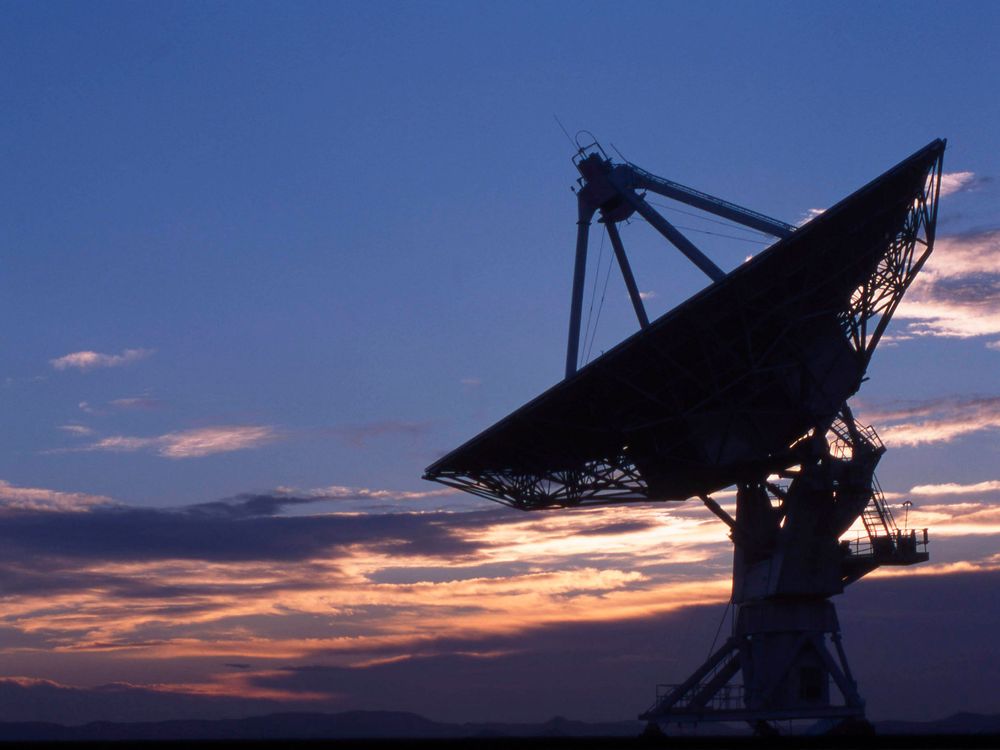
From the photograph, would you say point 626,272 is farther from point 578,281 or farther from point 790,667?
point 790,667

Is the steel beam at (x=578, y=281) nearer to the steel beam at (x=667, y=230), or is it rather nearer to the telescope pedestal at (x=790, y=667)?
the steel beam at (x=667, y=230)

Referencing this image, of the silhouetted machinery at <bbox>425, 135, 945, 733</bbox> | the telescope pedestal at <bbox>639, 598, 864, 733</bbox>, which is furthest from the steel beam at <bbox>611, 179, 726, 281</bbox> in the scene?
the telescope pedestal at <bbox>639, 598, 864, 733</bbox>

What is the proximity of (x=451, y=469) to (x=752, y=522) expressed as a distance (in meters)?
9.73

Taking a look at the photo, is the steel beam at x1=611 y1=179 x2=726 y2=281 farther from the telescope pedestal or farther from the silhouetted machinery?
the telescope pedestal

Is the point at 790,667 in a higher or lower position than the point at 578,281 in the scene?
lower

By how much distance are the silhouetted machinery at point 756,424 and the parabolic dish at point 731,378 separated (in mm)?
57

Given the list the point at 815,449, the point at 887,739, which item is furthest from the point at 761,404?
the point at 887,739

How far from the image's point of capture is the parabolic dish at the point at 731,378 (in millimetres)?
35188

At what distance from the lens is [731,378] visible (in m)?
37.6

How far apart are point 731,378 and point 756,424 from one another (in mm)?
2558

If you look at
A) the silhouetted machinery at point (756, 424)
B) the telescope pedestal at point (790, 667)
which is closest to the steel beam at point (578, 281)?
the silhouetted machinery at point (756, 424)

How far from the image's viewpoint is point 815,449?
39.7 meters

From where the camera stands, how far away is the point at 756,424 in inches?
1554

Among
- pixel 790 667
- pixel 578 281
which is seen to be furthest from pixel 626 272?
pixel 790 667
